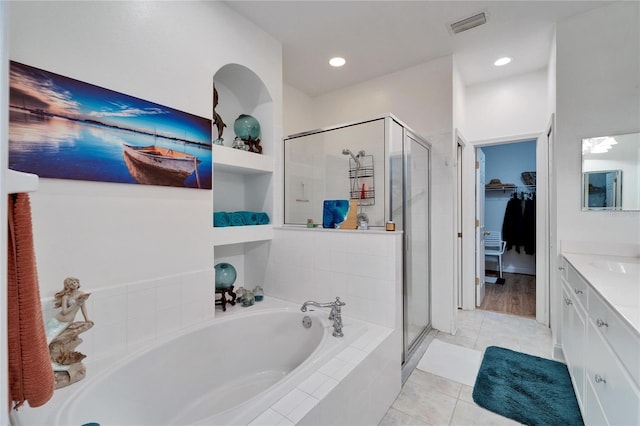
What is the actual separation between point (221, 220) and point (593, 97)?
2.98 metres

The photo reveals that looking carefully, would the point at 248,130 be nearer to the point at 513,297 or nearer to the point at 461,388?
the point at 461,388

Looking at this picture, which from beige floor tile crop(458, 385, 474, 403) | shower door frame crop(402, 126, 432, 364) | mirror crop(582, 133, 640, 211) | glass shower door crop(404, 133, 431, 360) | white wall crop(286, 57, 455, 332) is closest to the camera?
beige floor tile crop(458, 385, 474, 403)

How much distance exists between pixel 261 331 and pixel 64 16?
2096 mm

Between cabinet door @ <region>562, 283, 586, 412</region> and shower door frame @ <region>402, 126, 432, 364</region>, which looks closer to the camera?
cabinet door @ <region>562, 283, 586, 412</region>

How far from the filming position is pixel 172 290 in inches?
70.7

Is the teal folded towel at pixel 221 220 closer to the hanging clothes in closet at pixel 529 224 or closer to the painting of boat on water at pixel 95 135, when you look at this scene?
the painting of boat on water at pixel 95 135

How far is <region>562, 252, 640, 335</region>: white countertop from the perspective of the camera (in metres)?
1.05

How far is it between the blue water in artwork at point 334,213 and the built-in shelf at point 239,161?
63 centimetres

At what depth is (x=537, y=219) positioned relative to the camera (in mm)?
3045

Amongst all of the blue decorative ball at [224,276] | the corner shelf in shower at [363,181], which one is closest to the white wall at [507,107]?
the corner shelf in shower at [363,181]

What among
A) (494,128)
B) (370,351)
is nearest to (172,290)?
(370,351)

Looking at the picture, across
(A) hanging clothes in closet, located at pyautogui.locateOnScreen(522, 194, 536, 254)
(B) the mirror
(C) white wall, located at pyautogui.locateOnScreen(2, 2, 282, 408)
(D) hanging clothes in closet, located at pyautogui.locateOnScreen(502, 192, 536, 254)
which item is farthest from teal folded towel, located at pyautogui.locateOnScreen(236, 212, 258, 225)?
(A) hanging clothes in closet, located at pyautogui.locateOnScreen(522, 194, 536, 254)

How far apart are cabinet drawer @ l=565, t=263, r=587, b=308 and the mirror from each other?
24.4 inches

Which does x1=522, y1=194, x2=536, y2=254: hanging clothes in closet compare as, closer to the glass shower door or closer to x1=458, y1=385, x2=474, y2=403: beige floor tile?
the glass shower door
